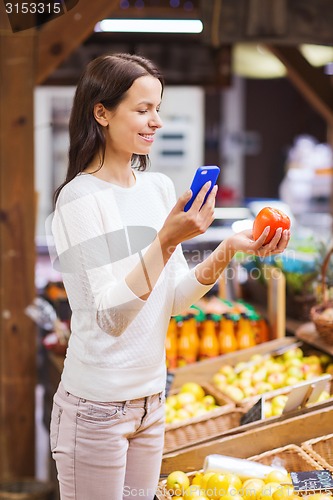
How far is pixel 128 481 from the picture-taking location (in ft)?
5.97

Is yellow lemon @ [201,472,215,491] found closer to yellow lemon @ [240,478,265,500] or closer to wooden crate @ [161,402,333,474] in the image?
yellow lemon @ [240,478,265,500]

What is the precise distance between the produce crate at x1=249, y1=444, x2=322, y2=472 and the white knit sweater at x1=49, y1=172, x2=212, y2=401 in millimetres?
717

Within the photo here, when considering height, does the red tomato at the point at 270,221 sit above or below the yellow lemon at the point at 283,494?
above

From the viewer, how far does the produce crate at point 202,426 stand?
2643 millimetres

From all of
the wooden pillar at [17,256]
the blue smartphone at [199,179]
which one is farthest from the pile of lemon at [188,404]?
the blue smartphone at [199,179]

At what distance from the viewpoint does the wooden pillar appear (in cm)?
344

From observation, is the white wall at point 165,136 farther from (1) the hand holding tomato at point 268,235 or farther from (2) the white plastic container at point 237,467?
(1) the hand holding tomato at point 268,235

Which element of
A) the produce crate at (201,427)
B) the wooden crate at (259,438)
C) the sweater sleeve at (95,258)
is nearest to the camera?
the sweater sleeve at (95,258)

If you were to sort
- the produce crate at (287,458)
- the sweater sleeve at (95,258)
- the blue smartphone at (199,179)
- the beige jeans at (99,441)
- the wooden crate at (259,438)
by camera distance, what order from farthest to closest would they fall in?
the wooden crate at (259,438), the produce crate at (287,458), the beige jeans at (99,441), the sweater sleeve at (95,258), the blue smartphone at (199,179)

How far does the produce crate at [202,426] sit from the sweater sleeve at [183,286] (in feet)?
2.82

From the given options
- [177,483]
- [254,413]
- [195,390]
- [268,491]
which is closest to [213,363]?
[195,390]

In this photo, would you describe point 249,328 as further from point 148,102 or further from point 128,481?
point 148,102

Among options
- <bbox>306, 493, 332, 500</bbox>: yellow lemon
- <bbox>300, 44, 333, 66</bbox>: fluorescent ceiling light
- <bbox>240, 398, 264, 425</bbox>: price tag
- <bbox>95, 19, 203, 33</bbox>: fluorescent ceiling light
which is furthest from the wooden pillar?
<bbox>300, 44, 333, 66</bbox>: fluorescent ceiling light

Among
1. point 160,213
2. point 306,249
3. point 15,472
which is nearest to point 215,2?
point 306,249
